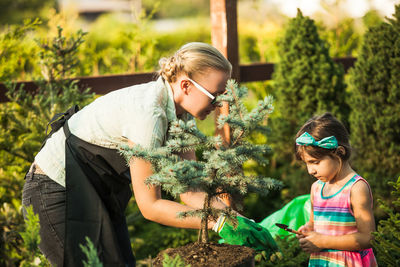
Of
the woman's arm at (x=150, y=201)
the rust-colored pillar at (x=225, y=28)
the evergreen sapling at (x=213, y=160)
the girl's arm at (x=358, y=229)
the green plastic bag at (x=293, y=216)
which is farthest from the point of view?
the rust-colored pillar at (x=225, y=28)

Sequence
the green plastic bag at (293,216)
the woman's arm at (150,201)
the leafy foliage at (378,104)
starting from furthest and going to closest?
1. the leafy foliage at (378,104)
2. the green plastic bag at (293,216)
3. the woman's arm at (150,201)

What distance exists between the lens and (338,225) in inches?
96.3

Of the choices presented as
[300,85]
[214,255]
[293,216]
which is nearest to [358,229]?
[214,255]

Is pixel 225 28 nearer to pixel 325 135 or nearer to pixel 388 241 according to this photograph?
pixel 325 135

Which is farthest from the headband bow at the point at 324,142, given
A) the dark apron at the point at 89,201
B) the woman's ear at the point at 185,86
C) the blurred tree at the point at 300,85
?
the blurred tree at the point at 300,85

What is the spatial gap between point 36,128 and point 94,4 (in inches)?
2145

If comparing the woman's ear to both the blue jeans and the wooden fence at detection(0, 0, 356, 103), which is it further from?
the wooden fence at detection(0, 0, 356, 103)

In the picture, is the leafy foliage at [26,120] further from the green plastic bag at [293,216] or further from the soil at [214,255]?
the soil at [214,255]

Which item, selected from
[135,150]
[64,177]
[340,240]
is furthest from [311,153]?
[64,177]

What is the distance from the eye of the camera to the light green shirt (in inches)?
78.7

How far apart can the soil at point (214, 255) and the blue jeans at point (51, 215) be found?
0.57 meters

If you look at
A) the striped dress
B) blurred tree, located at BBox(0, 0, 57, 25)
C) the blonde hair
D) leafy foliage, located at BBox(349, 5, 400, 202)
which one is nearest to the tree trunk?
the blonde hair

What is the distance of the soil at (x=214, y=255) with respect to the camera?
6.01ft

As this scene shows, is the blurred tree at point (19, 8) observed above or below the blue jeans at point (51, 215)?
above
